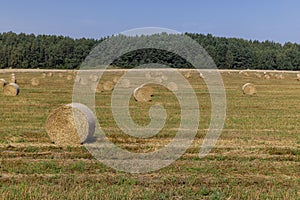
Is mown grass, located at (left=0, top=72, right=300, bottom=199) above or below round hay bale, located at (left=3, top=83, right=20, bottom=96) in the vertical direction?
below

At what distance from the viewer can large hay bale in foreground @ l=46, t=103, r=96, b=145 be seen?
41.9ft

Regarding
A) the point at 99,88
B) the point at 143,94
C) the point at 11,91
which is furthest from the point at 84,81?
the point at 143,94

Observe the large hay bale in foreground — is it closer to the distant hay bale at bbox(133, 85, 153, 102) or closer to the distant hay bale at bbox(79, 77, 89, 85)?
the distant hay bale at bbox(133, 85, 153, 102)

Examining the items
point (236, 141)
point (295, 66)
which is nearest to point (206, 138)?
point (236, 141)

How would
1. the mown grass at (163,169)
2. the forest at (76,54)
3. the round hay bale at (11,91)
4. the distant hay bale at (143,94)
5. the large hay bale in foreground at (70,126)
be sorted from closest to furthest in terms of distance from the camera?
1. the mown grass at (163,169)
2. the large hay bale in foreground at (70,126)
3. the distant hay bale at (143,94)
4. the round hay bale at (11,91)
5. the forest at (76,54)

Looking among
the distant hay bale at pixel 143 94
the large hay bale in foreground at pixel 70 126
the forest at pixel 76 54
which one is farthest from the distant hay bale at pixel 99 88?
the forest at pixel 76 54

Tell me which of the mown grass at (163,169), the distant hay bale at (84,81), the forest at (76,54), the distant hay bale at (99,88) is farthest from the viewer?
the forest at (76,54)

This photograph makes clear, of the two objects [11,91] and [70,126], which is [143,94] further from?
[70,126]

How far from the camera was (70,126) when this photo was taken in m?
12.9

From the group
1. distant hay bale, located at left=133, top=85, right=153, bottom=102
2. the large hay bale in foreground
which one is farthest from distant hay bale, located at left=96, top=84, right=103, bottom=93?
the large hay bale in foreground

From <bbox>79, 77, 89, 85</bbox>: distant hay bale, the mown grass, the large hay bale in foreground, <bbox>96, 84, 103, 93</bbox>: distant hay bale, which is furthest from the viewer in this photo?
<bbox>79, 77, 89, 85</bbox>: distant hay bale

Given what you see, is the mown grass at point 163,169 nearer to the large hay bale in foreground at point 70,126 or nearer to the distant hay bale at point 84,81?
the large hay bale in foreground at point 70,126

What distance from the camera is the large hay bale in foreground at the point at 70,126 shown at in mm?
12758

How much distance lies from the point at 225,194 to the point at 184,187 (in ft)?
2.57
